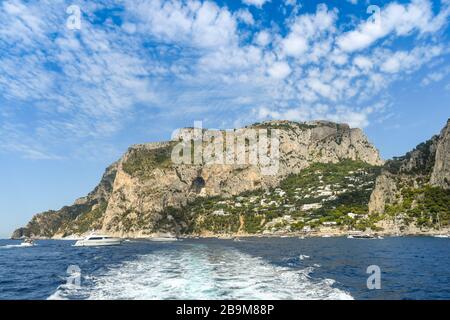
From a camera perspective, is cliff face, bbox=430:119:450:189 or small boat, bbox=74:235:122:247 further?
cliff face, bbox=430:119:450:189

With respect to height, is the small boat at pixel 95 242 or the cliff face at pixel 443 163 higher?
the cliff face at pixel 443 163

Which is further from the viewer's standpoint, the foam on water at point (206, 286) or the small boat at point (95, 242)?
the small boat at point (95, 242)

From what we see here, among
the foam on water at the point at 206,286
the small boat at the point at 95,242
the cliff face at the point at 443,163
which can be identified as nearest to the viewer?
the foam on water at the point at 206,286

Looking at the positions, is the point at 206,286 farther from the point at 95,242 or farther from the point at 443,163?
the point at 443,163

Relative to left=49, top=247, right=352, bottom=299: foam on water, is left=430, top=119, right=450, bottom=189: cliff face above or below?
above

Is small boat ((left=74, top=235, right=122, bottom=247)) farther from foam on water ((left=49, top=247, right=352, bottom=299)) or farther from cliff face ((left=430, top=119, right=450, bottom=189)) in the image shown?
cliff face ((left=430, top=119, right=450, bottom=189))

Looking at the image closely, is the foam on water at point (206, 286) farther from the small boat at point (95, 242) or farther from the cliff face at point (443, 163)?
the cliff face at point (443, 163)

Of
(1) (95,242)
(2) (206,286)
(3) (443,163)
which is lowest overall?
(1) (95,242)

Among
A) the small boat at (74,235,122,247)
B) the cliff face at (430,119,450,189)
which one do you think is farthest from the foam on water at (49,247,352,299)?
the cliff face at (430,119,450,189)

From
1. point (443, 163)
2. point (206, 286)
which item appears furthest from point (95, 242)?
point (443, 163)

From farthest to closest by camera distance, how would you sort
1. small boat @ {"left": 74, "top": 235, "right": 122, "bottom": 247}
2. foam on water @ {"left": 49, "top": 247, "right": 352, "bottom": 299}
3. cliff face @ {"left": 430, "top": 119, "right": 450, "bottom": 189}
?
cliff face @ {"left": 430, "top": 119, "right": 450, "bottom": 189}, small boat @ {"left": 74, "top": 235, "right": 122, "bottom": 247}, foam on water @ {"left": 49, "top": 247, "right": 352, "bottom": 299}

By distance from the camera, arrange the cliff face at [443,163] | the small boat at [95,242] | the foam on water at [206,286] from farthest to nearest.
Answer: the cliff face at [443,163]
the small boat at [95,242]
the foam on water at [206,286]

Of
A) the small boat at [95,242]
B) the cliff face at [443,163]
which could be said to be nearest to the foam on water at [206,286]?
the small boat at [95,242]
